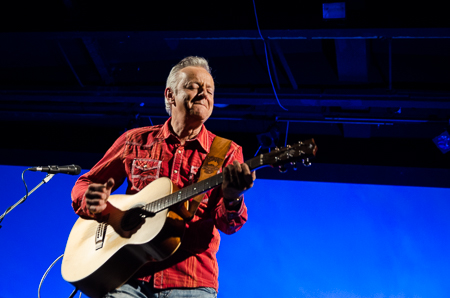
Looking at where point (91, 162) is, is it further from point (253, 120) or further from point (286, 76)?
point (286, 76)

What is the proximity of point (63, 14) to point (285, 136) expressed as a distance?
114 inches

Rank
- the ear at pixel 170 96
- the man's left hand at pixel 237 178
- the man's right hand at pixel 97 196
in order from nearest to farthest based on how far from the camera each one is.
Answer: the man's left hand at pixel 237 178
the man's right hand at pixel 97 196
the ear at pixel 170 96

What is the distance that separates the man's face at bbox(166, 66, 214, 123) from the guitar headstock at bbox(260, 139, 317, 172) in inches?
27.1

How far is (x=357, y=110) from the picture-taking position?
17.5ft

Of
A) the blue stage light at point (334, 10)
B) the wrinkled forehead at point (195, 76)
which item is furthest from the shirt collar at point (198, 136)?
the blue stage light at point (334, 10)

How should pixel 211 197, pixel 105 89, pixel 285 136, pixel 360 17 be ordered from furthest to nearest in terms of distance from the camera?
pixel 285 136
pixel 105 89
pixel 360 17
pixel 211 197

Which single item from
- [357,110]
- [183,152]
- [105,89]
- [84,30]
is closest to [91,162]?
[105,89]

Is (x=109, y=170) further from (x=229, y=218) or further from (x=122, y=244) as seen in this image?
(x=229, y=218)

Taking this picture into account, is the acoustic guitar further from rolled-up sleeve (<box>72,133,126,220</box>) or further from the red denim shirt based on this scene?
rolled-up sleeve (<box>72,133,126,220</box>)

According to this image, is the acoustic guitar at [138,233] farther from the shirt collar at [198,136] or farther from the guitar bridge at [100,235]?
the shirt collar at [198,136]

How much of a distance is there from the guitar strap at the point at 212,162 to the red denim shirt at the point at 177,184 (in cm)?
4

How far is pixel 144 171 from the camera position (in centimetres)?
263

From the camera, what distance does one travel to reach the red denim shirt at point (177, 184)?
7.52ft

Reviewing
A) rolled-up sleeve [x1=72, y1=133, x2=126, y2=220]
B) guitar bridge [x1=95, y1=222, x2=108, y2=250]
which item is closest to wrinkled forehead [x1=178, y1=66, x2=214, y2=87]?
rolled-up sleeve [x1=72, y1=133, x2=126, y2=220]
